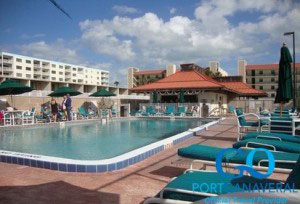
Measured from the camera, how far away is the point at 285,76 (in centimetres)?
761

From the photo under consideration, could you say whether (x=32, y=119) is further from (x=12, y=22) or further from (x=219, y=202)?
(x=219, y=202)

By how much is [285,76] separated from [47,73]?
86477 millimetres

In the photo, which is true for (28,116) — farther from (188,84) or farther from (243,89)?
(243,89)

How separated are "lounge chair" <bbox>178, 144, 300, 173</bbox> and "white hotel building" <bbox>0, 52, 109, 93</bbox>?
6052cm

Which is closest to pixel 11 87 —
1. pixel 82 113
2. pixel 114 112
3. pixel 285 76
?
pixel 82 113

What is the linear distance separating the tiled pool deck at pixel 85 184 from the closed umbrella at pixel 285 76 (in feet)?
14.2

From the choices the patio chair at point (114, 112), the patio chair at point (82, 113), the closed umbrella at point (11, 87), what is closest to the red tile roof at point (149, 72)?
the patio chair at point (114, 112)

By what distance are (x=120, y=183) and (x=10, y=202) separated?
138cm

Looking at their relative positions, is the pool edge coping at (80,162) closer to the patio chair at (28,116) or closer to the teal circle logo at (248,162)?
the teal circle logo at (248,162)

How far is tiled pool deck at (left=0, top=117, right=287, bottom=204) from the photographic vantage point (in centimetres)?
324

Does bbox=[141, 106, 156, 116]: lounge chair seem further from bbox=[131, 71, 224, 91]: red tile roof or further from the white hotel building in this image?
the white hotel building

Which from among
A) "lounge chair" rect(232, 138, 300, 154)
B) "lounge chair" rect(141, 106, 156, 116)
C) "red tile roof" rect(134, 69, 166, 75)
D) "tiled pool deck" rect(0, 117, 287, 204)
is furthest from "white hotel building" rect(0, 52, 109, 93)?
"lounge chair" rect(232, 138, 300, 154)

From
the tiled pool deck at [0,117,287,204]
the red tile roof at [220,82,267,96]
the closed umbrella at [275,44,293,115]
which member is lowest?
the tiled pool deck at [0,117,287,204]

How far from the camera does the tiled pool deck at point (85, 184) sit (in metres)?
3.24
